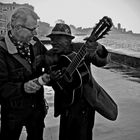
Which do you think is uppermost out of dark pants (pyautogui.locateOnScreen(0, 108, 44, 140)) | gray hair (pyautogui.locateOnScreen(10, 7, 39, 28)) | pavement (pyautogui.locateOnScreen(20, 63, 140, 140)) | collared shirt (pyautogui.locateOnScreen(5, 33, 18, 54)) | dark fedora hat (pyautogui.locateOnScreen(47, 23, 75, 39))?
gray hair (pyautogui.locateOnScreen(10, 7, 39, 28))

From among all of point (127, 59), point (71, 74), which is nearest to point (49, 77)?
point (71, 74)

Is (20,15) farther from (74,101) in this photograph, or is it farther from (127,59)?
(127,59)

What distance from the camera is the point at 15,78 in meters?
2.53

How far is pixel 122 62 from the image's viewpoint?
13641 millimetres

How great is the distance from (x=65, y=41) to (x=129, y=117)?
3128 millimetres

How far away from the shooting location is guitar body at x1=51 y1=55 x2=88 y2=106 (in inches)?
99.9

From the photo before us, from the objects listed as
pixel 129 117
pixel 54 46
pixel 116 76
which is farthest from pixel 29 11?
pixel 116 76

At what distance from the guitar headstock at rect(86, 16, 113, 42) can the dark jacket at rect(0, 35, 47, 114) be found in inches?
30.4

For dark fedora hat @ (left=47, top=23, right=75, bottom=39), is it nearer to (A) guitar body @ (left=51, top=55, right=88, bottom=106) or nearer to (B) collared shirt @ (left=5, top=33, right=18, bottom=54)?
(A) guitar body @ (left=51, top=55, right=88, bottom=106)

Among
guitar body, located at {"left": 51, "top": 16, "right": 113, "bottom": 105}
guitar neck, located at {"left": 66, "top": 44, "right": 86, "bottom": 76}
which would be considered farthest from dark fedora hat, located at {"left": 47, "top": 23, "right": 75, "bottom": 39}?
guitar neck, located at {"left": 66, "top": 44, "right": 86, "bottom": 76}

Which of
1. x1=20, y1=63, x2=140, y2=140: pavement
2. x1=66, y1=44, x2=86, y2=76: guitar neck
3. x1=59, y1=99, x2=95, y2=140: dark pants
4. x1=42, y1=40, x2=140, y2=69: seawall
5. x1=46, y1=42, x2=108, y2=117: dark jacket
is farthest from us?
x1=42, y1=40, x2=140, y2=69: seawall

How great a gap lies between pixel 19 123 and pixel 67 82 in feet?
2.50

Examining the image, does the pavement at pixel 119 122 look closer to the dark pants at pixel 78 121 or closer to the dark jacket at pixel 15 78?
the dark pants at pixel 78 121

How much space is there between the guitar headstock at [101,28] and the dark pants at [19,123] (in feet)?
3.81
